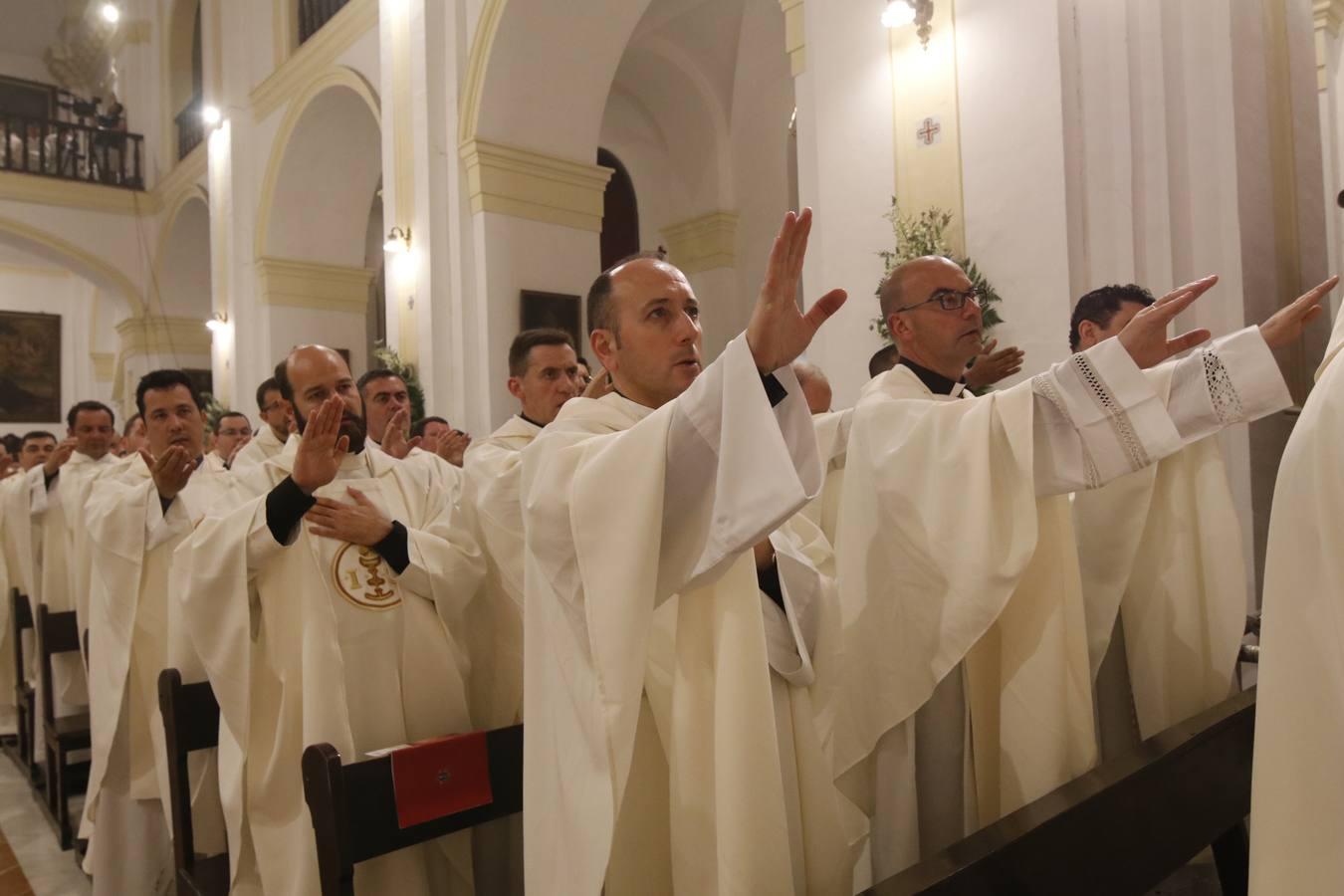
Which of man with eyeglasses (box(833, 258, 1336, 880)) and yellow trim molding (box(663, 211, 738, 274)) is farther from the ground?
yellow trim molding (box(663, 211, 738, 274))

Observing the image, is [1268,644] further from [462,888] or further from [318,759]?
[462,888]

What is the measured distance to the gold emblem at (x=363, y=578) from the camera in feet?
9.37

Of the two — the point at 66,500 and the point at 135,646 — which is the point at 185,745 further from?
the point at 66,500

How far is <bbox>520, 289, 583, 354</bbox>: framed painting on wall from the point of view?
874cm

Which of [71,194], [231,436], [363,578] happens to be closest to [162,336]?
[71,194]

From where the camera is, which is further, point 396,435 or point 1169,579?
point 396,435

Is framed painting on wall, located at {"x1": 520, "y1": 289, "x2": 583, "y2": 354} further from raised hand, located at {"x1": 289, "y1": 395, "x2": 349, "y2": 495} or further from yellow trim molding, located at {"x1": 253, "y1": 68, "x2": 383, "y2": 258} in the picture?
raised hand, located at {"x1": 289, "y1": 395, "x2": 349, "y2": 495}

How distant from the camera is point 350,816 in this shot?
200cm

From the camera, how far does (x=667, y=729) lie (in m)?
1.81

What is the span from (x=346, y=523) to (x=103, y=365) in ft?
66.2

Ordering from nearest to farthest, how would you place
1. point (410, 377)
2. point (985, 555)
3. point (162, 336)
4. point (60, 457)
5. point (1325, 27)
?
point (985, 555), point (60, 457), point (1325, 27), point (410, 377), point (162, 336)

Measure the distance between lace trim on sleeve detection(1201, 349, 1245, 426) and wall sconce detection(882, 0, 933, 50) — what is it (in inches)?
154

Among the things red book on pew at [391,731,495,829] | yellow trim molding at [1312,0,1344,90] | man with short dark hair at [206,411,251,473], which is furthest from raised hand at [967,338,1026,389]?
yellow trim molding at [1312,0,1344,90]

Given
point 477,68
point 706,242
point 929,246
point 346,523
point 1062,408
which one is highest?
point 477,68
